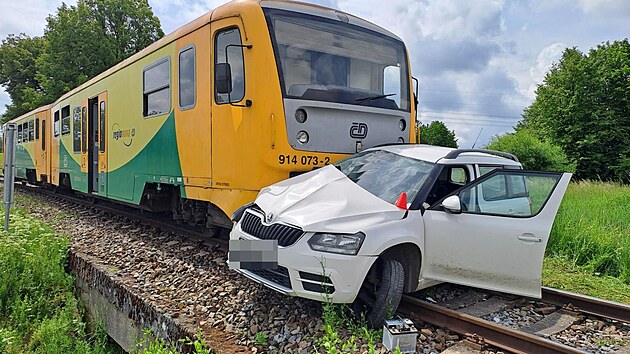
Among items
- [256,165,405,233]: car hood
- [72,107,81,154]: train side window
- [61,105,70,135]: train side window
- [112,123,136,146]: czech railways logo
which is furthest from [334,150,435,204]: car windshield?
[61,105,70,135]: train side window

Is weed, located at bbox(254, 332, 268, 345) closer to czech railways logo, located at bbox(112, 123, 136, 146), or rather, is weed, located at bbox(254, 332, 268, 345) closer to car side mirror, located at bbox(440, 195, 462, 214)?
car side mirror, located at bbox(440, 195, 462, 214)

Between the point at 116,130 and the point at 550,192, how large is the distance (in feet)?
26.1

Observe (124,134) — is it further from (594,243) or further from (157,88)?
(594,243)

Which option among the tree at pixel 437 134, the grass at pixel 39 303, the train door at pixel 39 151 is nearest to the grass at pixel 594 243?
the grass at pixel 39 303

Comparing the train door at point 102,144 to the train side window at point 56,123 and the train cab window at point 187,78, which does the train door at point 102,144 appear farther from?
the train side window at point 56,123

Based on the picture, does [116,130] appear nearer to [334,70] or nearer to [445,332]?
[334,70]

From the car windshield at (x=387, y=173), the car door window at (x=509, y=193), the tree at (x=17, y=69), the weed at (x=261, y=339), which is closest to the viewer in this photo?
the weed at (x=261, y=339)

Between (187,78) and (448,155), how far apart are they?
151 inches

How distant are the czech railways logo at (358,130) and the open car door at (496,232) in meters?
2.04

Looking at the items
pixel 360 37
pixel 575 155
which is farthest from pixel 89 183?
pixel 575 155

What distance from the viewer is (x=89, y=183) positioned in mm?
11211

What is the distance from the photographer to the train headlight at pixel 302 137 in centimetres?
565

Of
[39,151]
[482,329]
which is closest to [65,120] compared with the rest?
[39,151]

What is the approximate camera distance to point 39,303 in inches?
256
